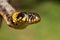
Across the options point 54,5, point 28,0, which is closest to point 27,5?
point 28,0

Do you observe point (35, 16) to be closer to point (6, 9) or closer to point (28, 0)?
point (6, 9)

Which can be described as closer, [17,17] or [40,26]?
[17,17]

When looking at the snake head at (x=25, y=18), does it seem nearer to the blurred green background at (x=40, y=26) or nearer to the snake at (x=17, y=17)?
the snake at (x=17, y=17)

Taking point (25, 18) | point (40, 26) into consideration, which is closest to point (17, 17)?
point (25, 18)

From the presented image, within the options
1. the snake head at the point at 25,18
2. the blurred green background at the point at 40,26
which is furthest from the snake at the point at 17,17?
the blurred green background at the point at 40,26

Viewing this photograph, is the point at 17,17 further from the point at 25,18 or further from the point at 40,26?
the point at 40,26
